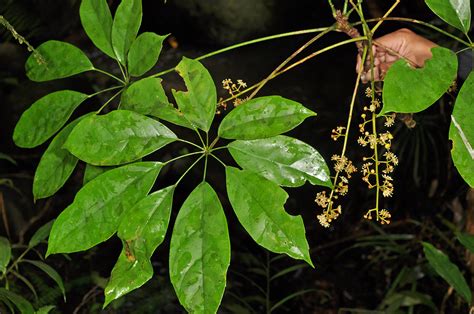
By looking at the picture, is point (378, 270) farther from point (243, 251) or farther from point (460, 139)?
point (460, 139)

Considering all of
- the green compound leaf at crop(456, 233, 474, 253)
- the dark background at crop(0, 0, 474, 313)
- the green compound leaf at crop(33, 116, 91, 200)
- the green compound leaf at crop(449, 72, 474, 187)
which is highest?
the green compound leaf at crop(449, 72, 474, 187)

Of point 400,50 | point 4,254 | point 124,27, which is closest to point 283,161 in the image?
point 124,27

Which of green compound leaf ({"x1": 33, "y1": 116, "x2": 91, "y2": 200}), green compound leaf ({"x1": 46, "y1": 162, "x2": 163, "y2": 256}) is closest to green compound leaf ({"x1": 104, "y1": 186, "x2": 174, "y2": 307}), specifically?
green compound leaf ({"x1": 46, "y1": 162, "x2": 163, "y2": 256})

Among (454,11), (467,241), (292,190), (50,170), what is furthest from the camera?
(292,190)

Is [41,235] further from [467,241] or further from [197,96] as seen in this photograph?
[467,241]

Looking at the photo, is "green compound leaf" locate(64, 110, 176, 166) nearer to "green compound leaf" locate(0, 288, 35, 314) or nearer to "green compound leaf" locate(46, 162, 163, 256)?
"green compound leaf" locate(46, 162, 163, 256)

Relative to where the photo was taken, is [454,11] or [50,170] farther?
[50,170]

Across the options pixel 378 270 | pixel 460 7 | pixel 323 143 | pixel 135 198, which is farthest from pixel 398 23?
pixel 135 198

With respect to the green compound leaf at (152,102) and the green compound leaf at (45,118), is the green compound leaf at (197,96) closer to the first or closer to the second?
the green compound leaf at (152,102)

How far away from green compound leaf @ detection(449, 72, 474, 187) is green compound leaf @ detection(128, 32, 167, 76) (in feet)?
1.29

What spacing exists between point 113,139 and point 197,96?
117 mm

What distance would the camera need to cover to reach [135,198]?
2.52 feet

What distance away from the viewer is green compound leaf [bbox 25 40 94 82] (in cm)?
94

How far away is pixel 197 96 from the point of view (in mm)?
776
